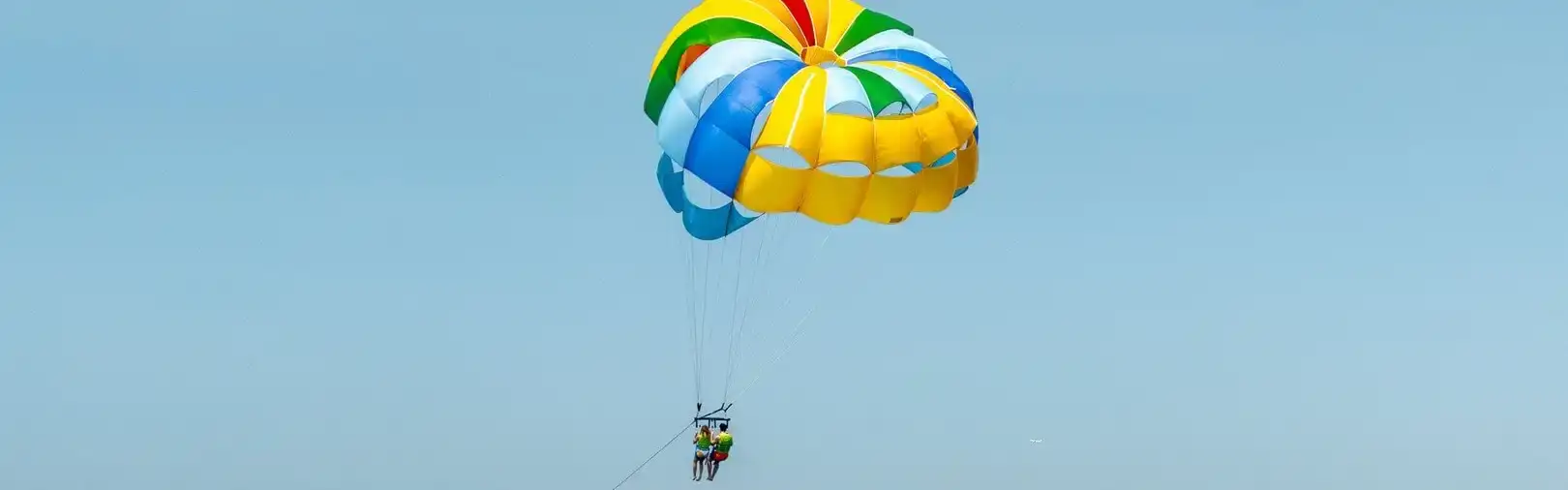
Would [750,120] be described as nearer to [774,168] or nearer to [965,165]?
[774,168]

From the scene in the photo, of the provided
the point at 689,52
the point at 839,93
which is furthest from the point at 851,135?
the point at 689,52

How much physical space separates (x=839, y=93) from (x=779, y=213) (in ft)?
7.42

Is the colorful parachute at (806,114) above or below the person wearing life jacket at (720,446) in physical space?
above

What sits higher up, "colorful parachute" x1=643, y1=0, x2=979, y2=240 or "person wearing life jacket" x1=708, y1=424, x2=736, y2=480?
"colorful parachute" x1=643, y1=0, x2=979, y2=240

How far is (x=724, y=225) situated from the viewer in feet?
142

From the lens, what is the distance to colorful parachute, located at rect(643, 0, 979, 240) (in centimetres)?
4172

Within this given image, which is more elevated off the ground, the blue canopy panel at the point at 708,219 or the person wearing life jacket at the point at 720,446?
the blue canopy panel at the point at 708,219

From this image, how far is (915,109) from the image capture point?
4184 cm

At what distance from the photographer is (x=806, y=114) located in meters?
41.6

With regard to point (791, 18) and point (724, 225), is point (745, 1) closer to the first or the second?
point (791, 18)

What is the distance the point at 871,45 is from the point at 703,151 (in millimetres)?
3579

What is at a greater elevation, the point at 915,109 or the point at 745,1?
the point at 745,1

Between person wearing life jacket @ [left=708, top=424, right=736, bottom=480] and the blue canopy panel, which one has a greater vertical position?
the blue canopy panel

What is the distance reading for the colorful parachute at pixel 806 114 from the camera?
4172 cm
